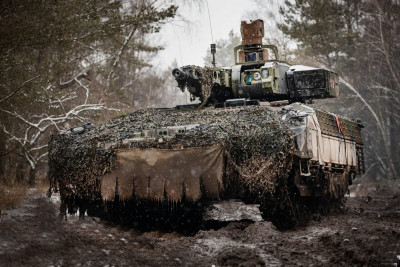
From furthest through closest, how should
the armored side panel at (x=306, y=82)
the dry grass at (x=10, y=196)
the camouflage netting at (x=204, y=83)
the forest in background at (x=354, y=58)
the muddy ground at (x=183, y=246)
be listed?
the forest in background at (x=354, y=58), the armored side panel at (x=306, y=82), the dry grass at (x=10, y=196), the camouflage netting at (x=204, y=83), the muddy ground at (x=183, y=246)

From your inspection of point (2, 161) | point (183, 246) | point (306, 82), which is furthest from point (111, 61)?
point (183, 246)

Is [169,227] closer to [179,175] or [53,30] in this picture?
[179,175]

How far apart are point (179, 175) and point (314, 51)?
61.0 ft

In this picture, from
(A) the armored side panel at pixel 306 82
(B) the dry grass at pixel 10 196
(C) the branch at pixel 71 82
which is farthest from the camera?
(C) the branch at pixel 71 82

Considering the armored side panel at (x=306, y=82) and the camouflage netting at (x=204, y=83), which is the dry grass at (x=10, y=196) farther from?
the armored side panel at (x=306, y=82)

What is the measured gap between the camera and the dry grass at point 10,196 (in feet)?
29.9

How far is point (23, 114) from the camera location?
13.0 meters

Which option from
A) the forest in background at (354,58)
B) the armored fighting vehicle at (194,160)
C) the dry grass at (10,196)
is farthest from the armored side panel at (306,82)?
the forest in background at (354,58)

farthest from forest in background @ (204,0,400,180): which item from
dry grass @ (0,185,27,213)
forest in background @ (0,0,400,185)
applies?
dry grass @ (0,185,27,213)

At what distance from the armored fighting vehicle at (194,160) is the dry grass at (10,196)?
176cm

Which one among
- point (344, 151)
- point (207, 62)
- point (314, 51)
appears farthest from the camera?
point (207, 62)

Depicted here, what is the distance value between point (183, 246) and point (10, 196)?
460 cm

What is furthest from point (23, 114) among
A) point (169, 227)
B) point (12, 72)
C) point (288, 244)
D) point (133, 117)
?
point (288, 244)

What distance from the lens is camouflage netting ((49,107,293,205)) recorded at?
6.90 meters
